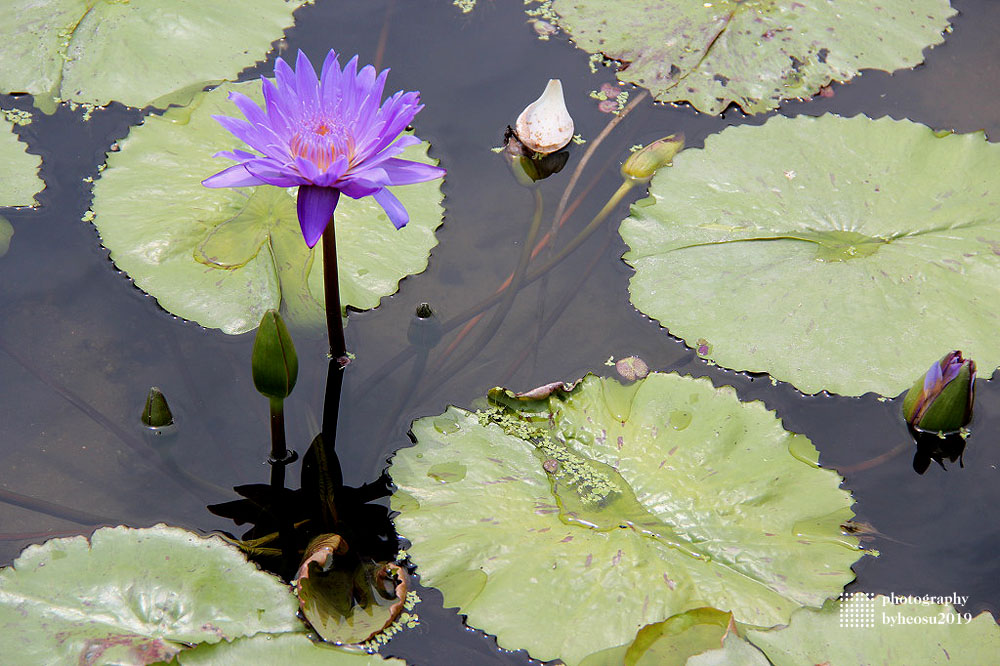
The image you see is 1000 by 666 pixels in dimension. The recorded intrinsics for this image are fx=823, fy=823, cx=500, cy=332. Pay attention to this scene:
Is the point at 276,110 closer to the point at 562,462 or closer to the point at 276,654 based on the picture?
the point at 562,462

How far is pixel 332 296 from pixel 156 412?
704 mm

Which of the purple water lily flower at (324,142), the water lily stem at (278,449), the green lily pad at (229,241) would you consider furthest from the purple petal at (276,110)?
the water lily stem at (278,449)

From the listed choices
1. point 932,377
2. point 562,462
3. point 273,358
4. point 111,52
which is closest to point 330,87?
point 273,358

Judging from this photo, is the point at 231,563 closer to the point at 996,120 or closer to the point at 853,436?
the point at 853,436

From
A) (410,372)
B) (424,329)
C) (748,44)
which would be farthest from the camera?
(748,44)

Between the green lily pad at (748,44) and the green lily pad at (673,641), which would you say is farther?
the green lily pad at (748,44)

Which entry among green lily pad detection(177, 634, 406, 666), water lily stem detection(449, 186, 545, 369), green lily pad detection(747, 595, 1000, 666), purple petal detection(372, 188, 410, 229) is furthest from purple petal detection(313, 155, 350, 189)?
green lily pad detection(747, 595, 1000, 666)

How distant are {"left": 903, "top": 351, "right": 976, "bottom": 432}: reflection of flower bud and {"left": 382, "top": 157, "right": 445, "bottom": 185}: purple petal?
5.51ft

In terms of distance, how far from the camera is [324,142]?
2305 millimetres

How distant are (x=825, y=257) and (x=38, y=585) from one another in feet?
8.89

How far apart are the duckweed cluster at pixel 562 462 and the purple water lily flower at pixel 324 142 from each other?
2.47ft

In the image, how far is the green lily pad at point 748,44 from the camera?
379cm

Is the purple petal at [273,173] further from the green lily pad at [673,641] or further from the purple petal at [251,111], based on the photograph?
the green lily pad at [673,641]

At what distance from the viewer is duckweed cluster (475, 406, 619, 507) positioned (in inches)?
96.6
